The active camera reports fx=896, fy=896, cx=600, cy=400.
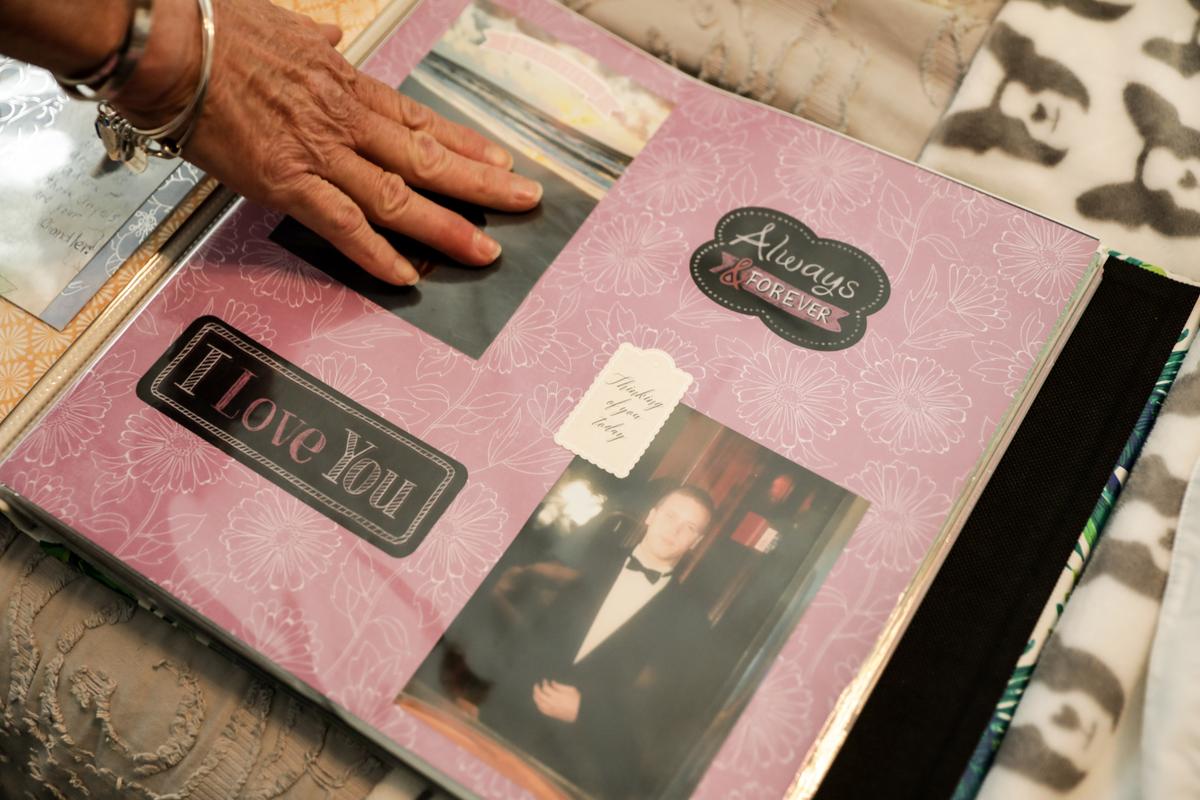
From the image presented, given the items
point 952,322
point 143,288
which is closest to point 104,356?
point 143,288

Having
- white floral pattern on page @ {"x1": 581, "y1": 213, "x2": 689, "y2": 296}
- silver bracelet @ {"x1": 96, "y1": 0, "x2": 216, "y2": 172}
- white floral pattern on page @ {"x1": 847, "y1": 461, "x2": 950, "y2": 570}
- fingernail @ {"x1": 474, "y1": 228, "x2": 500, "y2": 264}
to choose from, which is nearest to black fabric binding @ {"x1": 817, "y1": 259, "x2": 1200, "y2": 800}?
white floral pattern on page @ {"x1": 847, "y1": 461, "x2": 950, "y2": 570}

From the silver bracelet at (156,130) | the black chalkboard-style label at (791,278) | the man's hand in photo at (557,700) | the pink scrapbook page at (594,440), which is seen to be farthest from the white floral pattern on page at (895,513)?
the silver bracelet at (156,130)

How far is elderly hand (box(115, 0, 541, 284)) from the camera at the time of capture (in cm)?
64

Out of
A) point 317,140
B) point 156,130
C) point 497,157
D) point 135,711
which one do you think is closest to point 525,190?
point 497,157

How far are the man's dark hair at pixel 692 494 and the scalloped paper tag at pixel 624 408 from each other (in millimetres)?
31

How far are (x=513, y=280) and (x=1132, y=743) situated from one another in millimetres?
536

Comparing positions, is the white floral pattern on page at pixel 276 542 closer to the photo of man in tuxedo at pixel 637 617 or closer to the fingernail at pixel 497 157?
the photo of man in tuxedo at pixel 637 617

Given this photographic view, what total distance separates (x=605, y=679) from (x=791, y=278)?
1.07 ft

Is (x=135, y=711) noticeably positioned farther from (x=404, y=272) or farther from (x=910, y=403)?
(x=910, y=403)

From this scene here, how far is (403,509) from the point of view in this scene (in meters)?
0.62

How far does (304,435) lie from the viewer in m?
0.65

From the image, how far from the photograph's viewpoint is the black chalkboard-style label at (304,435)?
625 millimetres

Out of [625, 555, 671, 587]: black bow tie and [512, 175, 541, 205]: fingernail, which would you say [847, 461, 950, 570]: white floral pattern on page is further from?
[512, 175, 541, 205]: fingernail

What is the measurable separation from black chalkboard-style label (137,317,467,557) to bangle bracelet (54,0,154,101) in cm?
17
